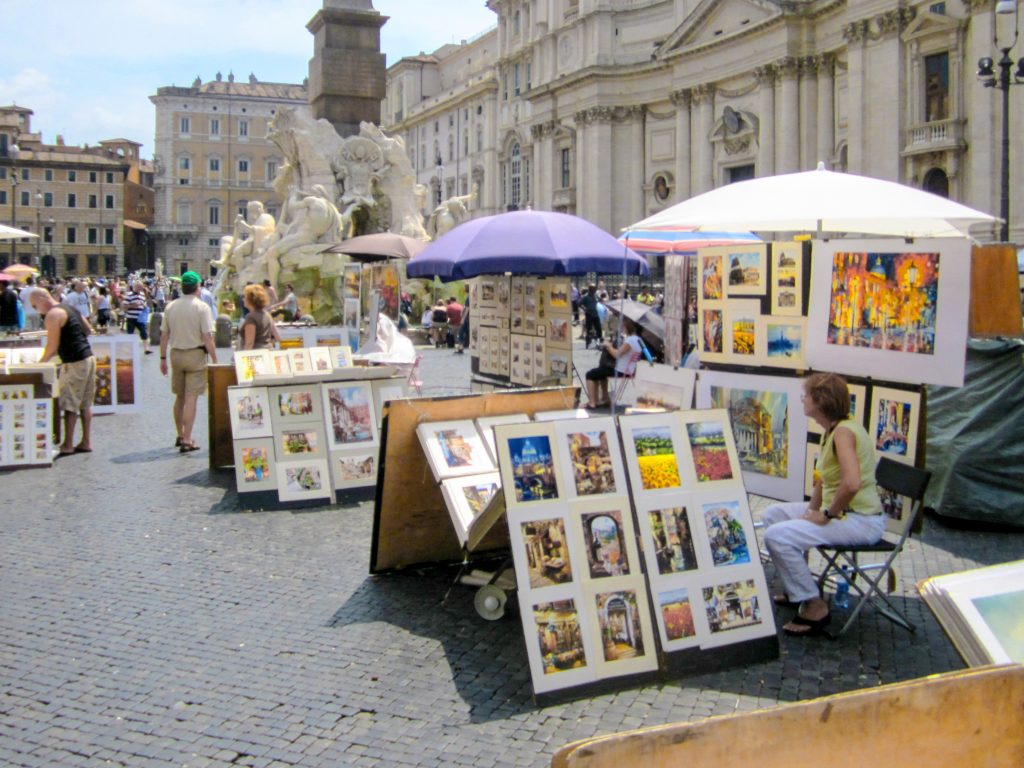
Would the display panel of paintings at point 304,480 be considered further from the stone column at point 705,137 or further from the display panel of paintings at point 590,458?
the stone column at point 705,137

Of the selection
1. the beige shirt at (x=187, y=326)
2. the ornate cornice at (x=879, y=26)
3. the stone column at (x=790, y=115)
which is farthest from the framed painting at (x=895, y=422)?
the stone column at (x=790, y=115)

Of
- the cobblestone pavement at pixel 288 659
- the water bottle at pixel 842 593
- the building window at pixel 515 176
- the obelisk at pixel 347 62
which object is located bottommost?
the cobblestone pavement at pixel 288 659

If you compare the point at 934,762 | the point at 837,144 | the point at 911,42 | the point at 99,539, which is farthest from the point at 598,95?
the point at 934,762

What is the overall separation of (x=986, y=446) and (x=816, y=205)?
262cm

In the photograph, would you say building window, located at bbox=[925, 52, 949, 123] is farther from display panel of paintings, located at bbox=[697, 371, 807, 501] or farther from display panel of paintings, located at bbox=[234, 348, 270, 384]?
display panel of paintings, located at bbox=[697, 371, 807, 501]

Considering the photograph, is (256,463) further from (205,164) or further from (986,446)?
(205,164)

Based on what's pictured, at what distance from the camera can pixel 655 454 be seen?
460 cm

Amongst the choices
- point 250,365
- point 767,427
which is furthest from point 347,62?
point 767,427

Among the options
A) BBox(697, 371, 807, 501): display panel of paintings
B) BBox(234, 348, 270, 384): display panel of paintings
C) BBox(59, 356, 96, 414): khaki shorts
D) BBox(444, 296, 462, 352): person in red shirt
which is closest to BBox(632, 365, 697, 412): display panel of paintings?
BBox(697, 371, 807, 501): display panel of paintings

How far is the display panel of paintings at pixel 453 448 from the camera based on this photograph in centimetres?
561

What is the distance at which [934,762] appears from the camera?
2143 millimetres

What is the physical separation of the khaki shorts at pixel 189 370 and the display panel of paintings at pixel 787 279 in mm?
5526

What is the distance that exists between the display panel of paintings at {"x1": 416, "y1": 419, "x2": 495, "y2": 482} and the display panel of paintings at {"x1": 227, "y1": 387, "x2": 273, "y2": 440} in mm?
2488

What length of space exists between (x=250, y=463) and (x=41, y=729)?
3.82m
